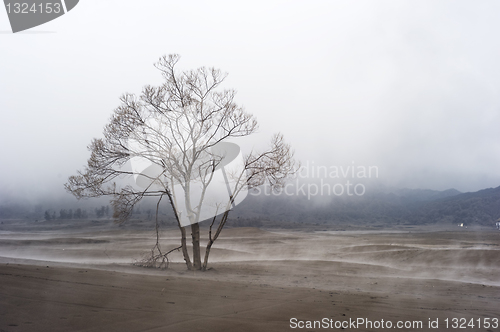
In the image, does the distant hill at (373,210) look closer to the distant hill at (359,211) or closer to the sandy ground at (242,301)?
the distant hill at (359,211)

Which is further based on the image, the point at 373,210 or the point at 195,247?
the point at 373,210

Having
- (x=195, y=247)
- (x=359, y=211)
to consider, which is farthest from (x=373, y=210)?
(x=195, y=247)

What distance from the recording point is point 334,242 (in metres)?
29.7

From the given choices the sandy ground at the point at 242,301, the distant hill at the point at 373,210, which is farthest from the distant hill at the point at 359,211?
the sandy ground at the point at 242,301

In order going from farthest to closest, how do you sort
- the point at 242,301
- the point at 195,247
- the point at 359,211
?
the point at 359,211
the point at 195,247
the point at 242,301

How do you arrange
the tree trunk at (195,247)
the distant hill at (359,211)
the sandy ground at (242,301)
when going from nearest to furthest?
1. the sandy ground at (242,301)
2. the tree trunk at (195,247)
3. the distant hill at (359,211)

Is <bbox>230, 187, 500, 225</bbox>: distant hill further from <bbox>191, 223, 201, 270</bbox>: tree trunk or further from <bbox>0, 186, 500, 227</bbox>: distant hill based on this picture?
<bbox>191, 223, 201, 270</bbox>: tree trunk

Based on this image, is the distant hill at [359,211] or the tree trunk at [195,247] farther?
the distant hill at [359,211]

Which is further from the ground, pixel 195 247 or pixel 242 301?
pixel 195 247

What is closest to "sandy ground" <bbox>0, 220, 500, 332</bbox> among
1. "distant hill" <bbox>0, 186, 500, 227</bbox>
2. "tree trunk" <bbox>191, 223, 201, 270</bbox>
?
"tree trunk" <bbox>191, 223, 201, 270</bbox>

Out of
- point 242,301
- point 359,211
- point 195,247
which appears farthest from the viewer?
point 359,211

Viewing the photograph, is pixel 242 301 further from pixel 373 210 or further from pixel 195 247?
pixel 373 210

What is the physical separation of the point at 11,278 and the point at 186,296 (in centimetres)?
375

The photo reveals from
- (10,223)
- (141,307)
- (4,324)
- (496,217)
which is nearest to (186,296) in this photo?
(141,307)
